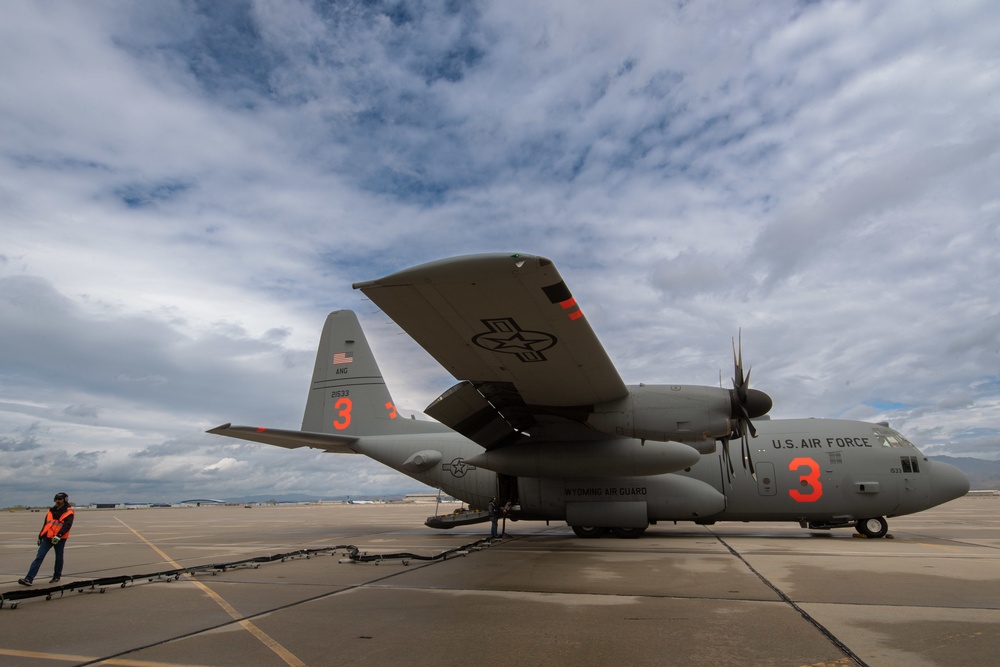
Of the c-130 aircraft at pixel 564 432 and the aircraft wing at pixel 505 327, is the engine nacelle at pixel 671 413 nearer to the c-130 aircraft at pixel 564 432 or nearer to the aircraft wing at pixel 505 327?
the c-130 aircraft at pixel 564 432

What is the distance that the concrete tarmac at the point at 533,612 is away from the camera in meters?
5.14

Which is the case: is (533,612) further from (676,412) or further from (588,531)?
(588,531)

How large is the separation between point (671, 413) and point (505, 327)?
4.25 meters

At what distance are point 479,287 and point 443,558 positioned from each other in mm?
6988

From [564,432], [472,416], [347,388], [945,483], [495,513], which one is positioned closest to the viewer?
[472,416]

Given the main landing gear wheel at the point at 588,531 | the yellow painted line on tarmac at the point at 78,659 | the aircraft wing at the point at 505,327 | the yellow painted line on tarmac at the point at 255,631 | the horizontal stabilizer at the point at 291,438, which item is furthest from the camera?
the main landing gear wheel at the point at 588,531

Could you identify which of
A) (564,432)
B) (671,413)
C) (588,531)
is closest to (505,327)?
(671,413)

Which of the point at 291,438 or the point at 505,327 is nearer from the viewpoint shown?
the point at 505,327


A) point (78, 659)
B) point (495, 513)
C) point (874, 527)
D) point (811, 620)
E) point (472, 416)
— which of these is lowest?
point (78, 659)

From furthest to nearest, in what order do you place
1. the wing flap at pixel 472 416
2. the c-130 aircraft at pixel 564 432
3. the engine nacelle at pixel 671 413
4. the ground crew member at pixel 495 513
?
the ground crew member at pixel 495 513, the wing flap at pixel 472 416, the engine nacelle at pixel 671 413, the c-130 aircraft at pixel 564 432

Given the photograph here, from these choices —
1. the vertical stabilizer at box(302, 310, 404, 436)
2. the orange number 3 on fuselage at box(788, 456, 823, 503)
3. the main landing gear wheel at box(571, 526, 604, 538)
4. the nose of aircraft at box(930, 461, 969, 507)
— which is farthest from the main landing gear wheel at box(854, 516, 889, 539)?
the vertical stabilizer at box(302, 310, 404, 436)

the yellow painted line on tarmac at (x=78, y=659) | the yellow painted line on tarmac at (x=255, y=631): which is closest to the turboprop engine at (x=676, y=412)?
the yellow painted line on tarmac at (x=255, y=631)

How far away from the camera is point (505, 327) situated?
841 centimetres

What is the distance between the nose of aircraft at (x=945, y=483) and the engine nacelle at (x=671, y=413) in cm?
856
